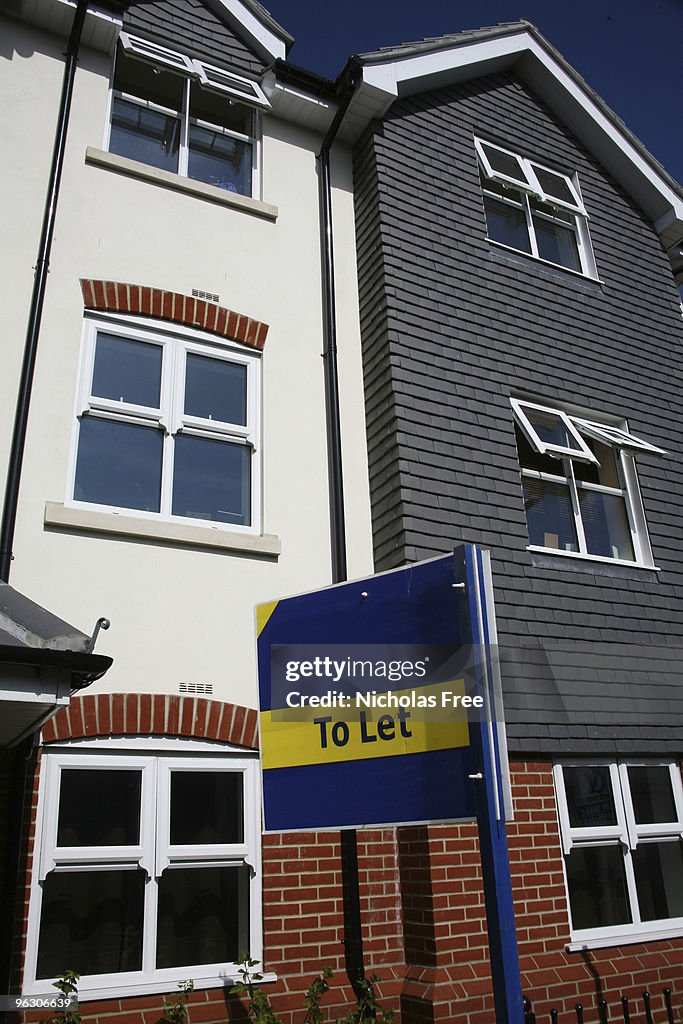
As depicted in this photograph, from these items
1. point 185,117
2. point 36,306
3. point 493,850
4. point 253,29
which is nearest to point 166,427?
point 36,306

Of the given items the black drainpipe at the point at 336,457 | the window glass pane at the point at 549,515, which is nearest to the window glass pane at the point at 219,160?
the black drainpipe at the point at 336,457

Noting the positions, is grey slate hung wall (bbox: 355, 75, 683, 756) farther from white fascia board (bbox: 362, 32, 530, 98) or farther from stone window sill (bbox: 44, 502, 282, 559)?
stone window sill (bbox: 44, 502, 282, 559)

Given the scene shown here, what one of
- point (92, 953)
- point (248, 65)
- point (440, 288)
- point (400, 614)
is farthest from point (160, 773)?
point (248, 65)

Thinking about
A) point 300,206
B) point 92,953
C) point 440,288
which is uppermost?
point 300,206

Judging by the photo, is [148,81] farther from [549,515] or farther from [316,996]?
[316,996]

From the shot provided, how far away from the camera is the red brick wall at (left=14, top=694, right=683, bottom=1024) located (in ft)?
18.6

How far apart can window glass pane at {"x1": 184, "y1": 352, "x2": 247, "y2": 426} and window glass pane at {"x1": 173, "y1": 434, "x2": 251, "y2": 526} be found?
0.27 m

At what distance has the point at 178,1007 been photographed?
5062mm

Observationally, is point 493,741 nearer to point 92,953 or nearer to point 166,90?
point 92,953

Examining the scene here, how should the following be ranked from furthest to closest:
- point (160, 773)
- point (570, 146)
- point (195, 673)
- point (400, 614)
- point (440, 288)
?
point (570, 146) < point (440, 288) < point (195, 673) < point (160, 773) < point (400, 614)

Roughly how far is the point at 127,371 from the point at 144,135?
288cm

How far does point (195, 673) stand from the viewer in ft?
20.2

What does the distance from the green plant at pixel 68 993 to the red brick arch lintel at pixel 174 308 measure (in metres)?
4.87

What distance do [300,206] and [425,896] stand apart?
21.4 ft
